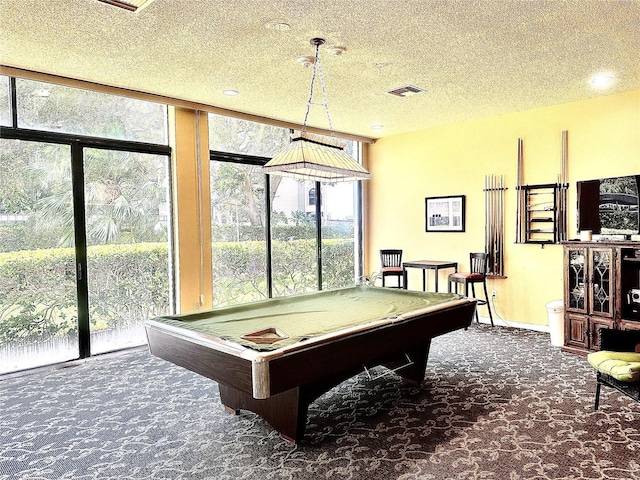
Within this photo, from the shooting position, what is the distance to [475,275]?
5887 millimetres

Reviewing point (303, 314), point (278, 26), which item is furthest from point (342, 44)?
point (303, 314)

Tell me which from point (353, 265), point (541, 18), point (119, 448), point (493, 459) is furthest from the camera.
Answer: point (353, 265)

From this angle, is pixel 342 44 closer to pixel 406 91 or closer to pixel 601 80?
pixel 406 91

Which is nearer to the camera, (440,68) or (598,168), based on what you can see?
(440,68)

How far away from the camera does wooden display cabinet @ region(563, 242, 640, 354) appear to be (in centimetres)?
455

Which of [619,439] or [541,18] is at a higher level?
[541,18]

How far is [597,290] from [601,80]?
2102 millimetres

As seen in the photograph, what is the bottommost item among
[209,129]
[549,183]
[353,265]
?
[353,265]

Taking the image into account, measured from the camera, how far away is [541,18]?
3.19m

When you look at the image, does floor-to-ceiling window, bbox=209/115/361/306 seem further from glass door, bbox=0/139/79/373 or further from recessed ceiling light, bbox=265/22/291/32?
recessed ceiling light, bbox=265/22/291/32

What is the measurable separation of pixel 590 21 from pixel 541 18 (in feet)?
1.21

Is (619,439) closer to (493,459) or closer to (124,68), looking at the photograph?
(493,459)

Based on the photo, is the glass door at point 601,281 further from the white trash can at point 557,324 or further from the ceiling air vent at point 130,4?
the ceiling air vent at point 130,4

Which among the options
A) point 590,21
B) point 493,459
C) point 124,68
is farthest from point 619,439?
point 124,68
